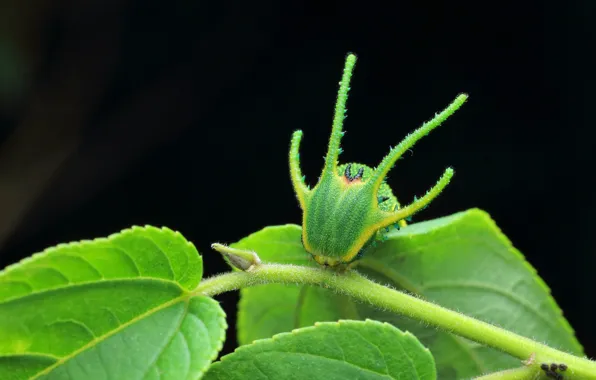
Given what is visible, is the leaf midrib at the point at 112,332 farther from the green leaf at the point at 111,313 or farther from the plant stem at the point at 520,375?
the plant stem at the point at 520,375

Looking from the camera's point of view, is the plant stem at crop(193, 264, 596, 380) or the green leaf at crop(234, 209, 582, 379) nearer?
the plant stem at crop(193, 264, 596, 380)

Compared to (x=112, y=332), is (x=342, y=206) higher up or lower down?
higher up

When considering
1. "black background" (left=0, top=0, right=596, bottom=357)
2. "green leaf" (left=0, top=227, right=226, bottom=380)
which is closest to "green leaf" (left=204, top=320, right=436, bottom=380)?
"green leaf" (left=0, top=227, right=226, bottom=380)

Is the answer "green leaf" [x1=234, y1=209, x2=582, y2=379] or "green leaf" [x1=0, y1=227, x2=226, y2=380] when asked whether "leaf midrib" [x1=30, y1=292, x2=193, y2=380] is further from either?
"green leaf" [x1=234, y1=209, x2=582, y2=379]

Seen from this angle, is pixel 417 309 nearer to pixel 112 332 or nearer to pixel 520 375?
pixel 520 375

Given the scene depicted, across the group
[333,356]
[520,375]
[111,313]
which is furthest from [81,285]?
[520,375]
